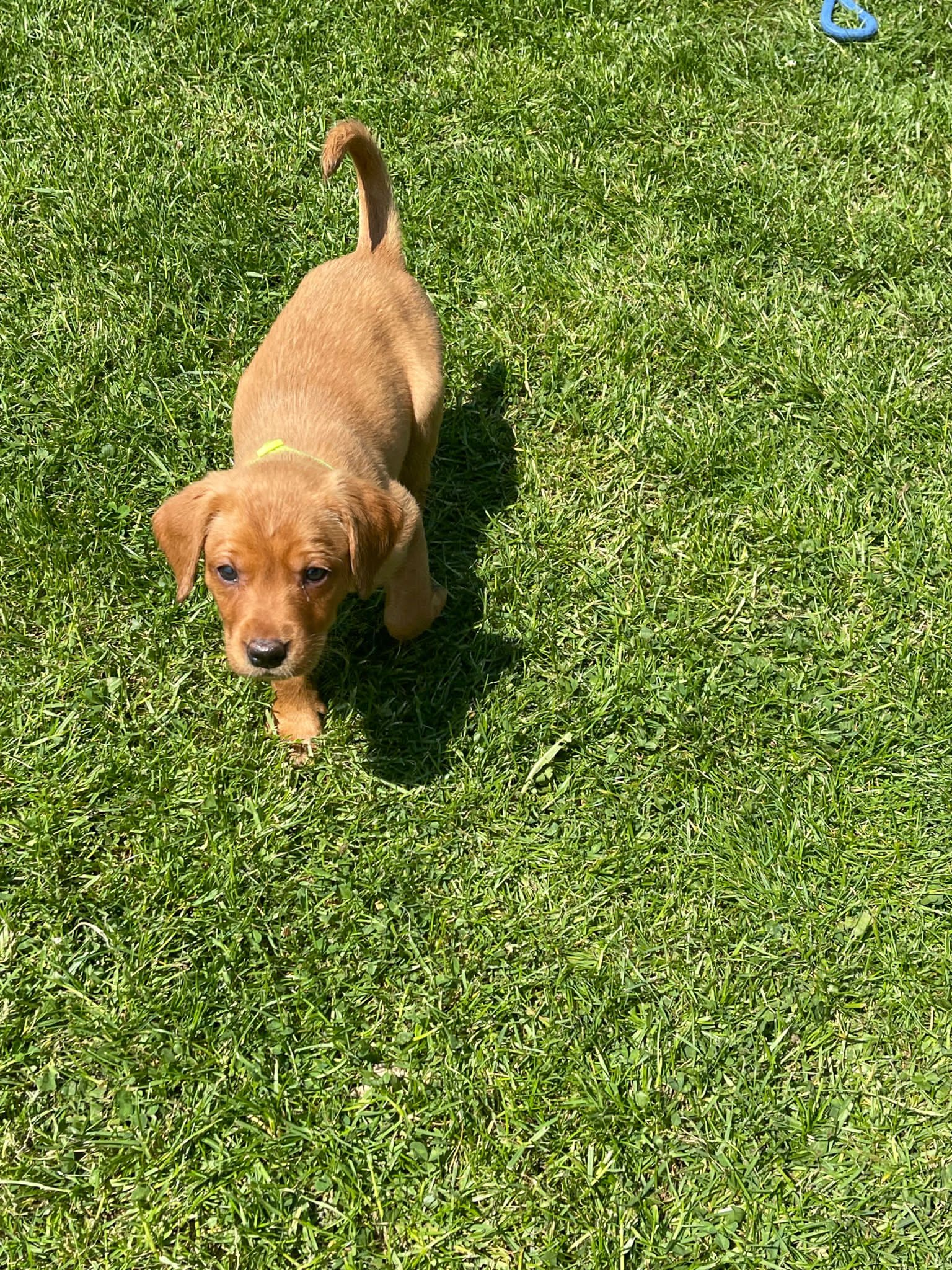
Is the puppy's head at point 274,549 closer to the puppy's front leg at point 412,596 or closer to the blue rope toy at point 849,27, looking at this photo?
the puppy's front leg at point 412,596

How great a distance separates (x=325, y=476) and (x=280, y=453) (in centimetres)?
21

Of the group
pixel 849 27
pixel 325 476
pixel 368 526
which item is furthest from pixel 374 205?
pixel 849 27

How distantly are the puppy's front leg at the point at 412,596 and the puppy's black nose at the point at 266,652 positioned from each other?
753 mm

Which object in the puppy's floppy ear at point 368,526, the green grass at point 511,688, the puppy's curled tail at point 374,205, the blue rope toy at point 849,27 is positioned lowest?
the green grass at point 511,688

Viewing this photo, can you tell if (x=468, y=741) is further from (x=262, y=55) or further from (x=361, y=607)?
(x=262, y=55)

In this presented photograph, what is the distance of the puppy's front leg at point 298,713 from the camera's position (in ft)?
12.7

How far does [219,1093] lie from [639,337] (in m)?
3.73

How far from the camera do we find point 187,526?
10.3ft

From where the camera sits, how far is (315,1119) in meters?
3.21

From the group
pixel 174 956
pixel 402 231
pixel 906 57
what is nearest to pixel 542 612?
pixel 174 956

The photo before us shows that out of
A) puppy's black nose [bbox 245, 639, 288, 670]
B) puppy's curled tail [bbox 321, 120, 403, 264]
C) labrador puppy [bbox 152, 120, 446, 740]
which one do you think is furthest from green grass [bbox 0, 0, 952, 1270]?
puppy's black nose [bbox 245, 639, 288, 670]

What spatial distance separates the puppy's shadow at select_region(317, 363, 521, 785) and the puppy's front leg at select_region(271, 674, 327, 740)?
125 mm

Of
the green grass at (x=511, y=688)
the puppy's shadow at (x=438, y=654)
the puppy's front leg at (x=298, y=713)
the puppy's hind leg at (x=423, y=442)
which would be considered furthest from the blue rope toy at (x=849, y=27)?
the puppy's front leg at (x=298, y=713)

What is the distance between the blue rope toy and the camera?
247 inches
